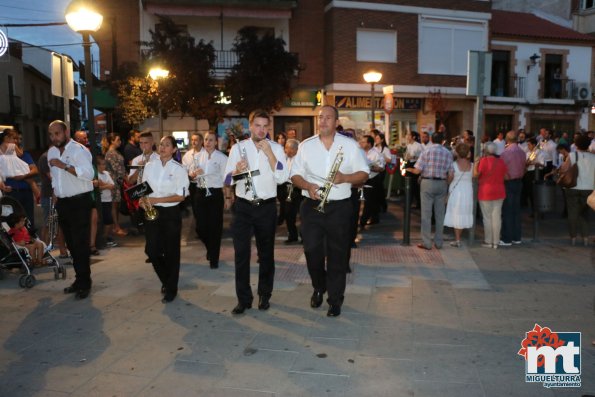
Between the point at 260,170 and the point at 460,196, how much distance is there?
438cm

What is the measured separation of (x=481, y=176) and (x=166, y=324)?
5648mm

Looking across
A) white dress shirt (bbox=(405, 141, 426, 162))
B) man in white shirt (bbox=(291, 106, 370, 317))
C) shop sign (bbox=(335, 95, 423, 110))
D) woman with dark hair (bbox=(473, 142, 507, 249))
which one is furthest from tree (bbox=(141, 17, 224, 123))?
man in white shirt (bbox=(291, 106, 370, 317))

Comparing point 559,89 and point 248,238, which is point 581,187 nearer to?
point 248,238

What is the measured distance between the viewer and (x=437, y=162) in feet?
26.0

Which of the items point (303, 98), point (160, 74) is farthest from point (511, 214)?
point (303, 98)

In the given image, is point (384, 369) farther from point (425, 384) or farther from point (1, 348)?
point (1, 348)

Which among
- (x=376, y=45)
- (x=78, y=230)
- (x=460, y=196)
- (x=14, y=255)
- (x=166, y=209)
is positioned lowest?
(x=14, y=255)

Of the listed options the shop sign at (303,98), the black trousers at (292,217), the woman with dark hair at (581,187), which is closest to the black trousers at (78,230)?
the black trousers at (292,217)

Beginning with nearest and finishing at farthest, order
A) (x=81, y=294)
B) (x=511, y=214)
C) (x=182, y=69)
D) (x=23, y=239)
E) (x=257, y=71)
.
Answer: (x=81, y=294), (x=23, y=239), (x=511, y=214), (x=182, y=69), (x=257, y=71)

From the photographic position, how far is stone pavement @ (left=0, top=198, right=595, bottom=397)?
3.70 metres

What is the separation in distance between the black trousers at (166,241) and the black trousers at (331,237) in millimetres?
1552

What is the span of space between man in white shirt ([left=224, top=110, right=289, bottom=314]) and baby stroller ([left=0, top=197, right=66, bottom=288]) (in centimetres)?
293

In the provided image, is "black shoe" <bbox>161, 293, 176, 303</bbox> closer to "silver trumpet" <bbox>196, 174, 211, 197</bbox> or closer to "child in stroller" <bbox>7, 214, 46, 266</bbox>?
"silver trumpet" <bbox>196, 174, 211, 197</bbox>

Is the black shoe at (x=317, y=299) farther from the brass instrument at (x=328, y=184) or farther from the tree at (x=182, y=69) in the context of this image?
the tree at (x=182, y=69)
